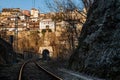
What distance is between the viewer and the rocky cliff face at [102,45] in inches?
637

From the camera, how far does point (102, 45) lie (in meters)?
18.9

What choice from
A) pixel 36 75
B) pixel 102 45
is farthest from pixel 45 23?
pixel 102 45

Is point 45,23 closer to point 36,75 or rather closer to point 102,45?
point 36,75

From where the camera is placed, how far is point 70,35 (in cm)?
5462

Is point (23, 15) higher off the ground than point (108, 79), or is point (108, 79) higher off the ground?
point (23, 15)

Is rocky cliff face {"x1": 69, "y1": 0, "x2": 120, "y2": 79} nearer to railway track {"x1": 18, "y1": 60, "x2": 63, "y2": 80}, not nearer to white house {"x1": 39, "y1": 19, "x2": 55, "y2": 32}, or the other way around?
railway track {"x1": 18, "y1": 60, "x2": 63, "y2": 80}

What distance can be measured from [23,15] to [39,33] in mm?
25809

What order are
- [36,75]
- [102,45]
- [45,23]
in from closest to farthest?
1. [102,45]
2. [36,75]
3. [45,23]

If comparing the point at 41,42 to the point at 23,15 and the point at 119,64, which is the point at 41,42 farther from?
the point at 119,64

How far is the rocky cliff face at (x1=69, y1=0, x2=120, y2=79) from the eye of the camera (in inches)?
637

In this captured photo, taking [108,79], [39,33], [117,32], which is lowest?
[108,79]

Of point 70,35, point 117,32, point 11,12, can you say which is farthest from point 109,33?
point 11,12

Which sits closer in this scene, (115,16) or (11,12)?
(115,16)

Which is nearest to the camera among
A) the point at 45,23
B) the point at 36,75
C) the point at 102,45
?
the point at 102,45
